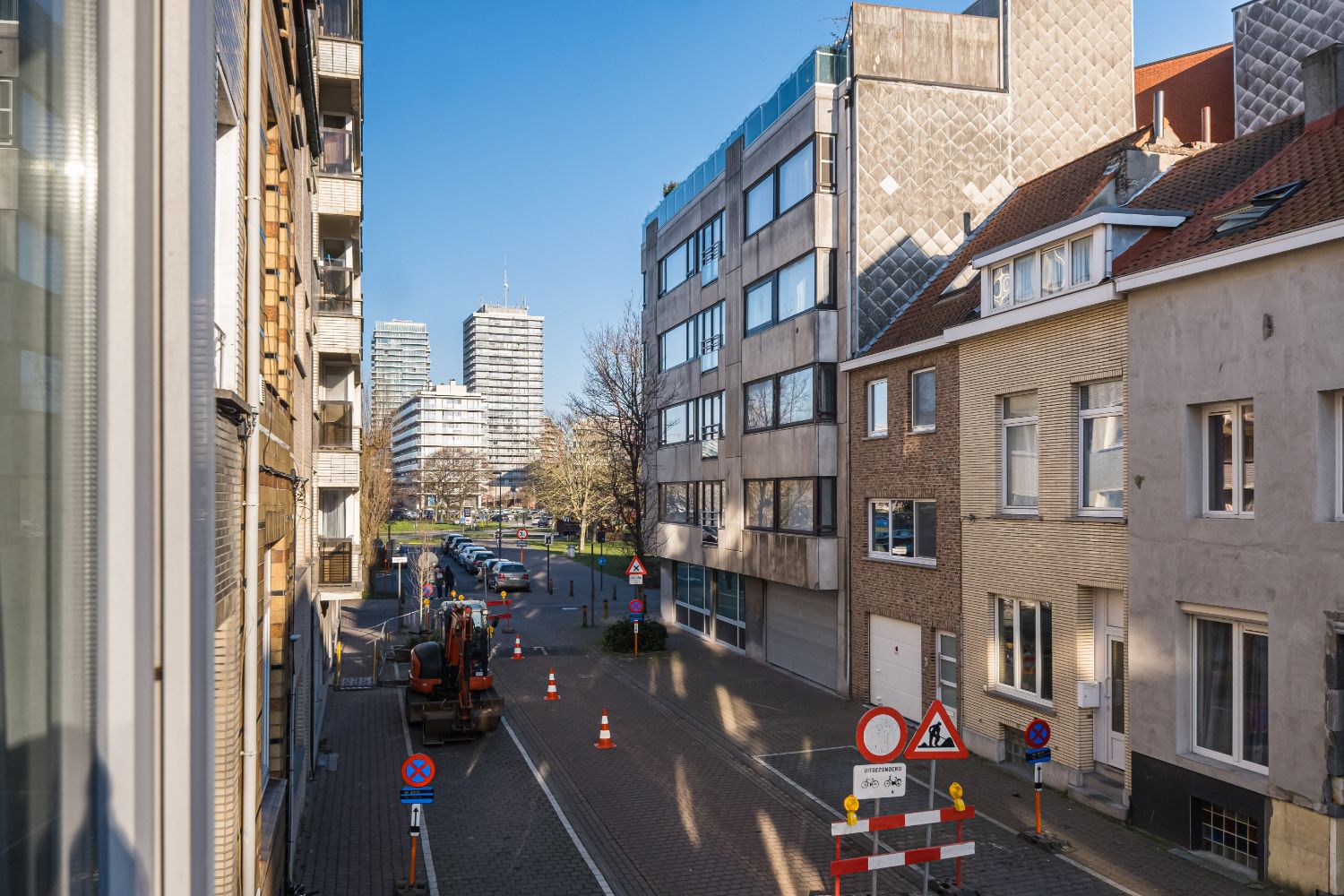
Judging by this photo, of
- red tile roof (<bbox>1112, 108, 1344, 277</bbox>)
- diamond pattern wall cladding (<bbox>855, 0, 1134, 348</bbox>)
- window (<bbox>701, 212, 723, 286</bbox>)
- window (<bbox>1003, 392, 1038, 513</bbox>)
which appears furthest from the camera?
window (<bbox>701, 212, 723, 286</bbox>)

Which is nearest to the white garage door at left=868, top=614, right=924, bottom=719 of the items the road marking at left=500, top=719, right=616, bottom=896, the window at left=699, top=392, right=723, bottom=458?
the road marking at left=500, top=719, right=616, bottom=896

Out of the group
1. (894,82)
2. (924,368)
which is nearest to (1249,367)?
(924,368)

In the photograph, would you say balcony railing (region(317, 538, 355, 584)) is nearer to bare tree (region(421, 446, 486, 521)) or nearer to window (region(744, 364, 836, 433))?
window (region(744, 364, 836, 433))

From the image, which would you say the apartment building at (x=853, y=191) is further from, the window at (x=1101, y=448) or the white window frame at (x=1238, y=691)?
the white window frame at (x=1238, y=691)

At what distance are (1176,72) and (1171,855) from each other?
29.8m

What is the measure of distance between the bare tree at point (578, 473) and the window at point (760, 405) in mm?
33110

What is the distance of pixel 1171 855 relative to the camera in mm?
13523

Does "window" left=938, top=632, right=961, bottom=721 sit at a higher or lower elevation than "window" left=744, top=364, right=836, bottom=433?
lower

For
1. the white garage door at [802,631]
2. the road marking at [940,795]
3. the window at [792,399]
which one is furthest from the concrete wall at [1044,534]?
the white garage door at [802,631]

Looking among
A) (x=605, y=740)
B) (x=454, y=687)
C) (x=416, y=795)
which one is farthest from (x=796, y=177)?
(x=416, y=795)

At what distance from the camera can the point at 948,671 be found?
20141mm

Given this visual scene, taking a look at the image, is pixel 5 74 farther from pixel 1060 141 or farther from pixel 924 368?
pixel 1060 141

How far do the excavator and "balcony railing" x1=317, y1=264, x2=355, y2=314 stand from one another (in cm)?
698

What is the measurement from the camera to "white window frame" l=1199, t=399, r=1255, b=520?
13320 mm
